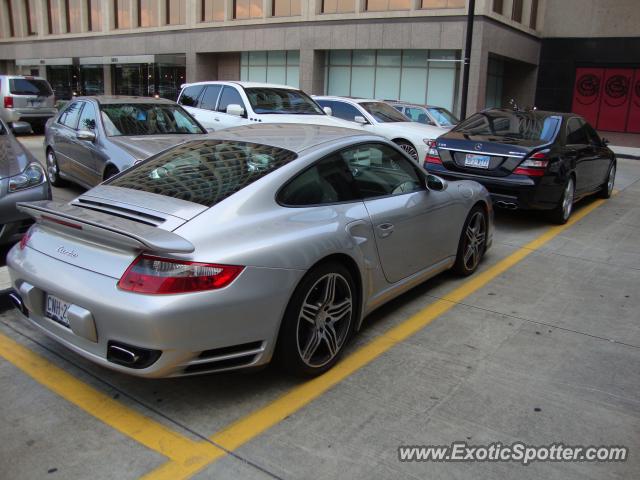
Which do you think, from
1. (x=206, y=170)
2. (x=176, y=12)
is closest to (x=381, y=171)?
(x=206, y=170)

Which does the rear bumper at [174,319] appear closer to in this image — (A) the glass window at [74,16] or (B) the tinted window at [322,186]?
(B) the tinted window at [322,186]

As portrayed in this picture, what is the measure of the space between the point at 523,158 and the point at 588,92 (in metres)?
20.8

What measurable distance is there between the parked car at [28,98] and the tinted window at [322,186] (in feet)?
57.0

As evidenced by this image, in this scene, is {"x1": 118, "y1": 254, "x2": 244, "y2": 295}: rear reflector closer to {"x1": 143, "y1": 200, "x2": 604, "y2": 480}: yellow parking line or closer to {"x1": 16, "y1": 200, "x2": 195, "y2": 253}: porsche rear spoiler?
{"x1": 16, "y1": 200, "x2": 195, "y2": 253}: porsche rear spoiler

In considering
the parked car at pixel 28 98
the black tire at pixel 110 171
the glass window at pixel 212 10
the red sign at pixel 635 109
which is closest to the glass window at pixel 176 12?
the glass window at pixel 212 10

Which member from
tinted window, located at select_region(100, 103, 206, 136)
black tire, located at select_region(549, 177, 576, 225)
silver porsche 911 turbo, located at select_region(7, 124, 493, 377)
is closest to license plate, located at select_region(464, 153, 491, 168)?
black tire, located at select_region(549, 177, 576, 225)

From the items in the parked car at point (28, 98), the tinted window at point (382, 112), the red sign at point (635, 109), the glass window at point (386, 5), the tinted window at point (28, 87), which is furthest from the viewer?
the red sign at point (635, 109)

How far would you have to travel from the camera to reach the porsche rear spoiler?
9.69 feet

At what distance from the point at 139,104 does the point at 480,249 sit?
17.8ft

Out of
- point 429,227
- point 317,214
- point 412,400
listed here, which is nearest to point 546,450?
point 412,400

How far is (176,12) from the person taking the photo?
30953 millimetres

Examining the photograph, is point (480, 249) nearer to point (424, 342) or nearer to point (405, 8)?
point (424, 342)

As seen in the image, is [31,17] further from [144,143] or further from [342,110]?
[144,143]

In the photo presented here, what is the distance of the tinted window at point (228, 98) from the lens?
440 inches
